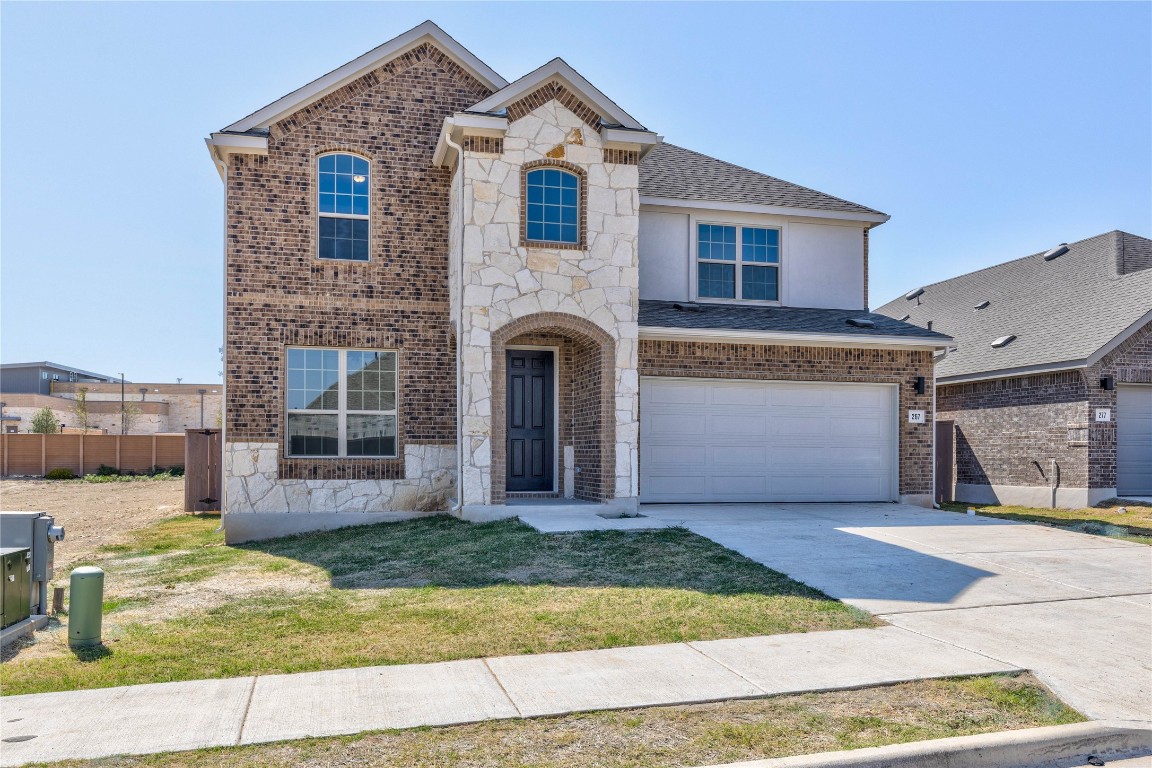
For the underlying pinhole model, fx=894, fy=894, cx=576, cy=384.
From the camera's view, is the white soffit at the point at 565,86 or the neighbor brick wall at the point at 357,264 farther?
the neighbor brick wall at the point at 357,264

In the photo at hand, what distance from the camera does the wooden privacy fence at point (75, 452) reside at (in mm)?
33406

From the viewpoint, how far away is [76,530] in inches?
657

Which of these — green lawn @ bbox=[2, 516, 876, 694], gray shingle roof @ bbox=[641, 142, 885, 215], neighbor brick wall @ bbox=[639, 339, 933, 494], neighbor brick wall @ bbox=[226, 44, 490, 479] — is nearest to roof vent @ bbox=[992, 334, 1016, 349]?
neighbor brick wall @ bbox=[639, 339, 933, 494]

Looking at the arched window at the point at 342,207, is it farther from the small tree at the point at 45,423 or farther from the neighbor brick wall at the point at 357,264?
the small tree at the point at 45,423

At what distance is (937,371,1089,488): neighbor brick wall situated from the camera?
18.3 metres

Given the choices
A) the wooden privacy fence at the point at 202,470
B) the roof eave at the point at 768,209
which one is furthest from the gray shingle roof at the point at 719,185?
the wooden privacy fence at the point at 202,470

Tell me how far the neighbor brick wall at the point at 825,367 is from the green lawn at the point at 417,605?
407 cm

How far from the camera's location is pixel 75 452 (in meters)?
33.4

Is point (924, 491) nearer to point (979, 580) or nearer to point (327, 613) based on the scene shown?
point (979, 580)

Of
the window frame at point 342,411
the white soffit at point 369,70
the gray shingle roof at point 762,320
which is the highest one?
the white soffit at point 369,70

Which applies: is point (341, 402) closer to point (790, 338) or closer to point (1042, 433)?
point (790, 338)

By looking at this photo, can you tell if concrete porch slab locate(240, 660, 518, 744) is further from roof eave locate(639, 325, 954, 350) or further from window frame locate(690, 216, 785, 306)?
window frame locate(690, 216, 785, 306)

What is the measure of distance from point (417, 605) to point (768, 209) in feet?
36.5

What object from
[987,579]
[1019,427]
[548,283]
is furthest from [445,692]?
[1019,427]
